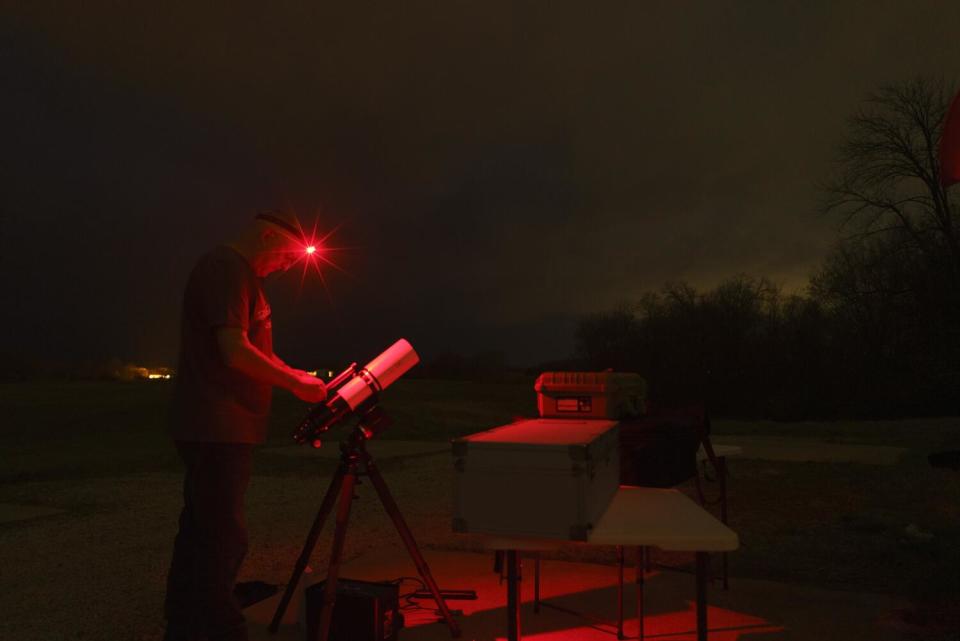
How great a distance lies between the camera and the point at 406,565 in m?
4.87

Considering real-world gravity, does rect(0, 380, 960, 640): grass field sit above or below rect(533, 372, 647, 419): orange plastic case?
below

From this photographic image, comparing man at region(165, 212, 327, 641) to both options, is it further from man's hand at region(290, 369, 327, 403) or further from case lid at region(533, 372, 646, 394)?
case lid at region(533, 372, 646, 394)

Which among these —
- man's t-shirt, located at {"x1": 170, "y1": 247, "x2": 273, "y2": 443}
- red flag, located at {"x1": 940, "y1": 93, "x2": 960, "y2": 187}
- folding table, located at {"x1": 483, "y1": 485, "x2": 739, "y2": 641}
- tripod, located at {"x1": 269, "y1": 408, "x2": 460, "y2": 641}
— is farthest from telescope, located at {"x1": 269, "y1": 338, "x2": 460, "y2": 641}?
red flag, located at {"x1": 940, "y1": 93, "x2": 960, "y2": 187}

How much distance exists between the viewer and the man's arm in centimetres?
266

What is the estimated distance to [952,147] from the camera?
142 inches

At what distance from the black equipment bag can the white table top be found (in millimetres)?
566

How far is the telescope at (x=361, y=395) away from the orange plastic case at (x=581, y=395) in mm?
732

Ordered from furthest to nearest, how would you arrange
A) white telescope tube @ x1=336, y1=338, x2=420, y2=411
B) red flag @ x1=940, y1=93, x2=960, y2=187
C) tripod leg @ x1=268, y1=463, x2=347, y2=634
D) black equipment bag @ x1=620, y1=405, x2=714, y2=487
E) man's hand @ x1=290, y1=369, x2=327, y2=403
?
red flag @ x1=940, y1=93, x2=960, y2=187 → black equipment bag @ x1=620, y1=405, x2=714, y2=487 → tripod leg @ x1=268, y1=463, x2=347, y2=634 → white telescope tube @ x1=336, y1=338, x2=420, y2=411 → man's hand @ x1=290, y1=369, x2=327, y2=403

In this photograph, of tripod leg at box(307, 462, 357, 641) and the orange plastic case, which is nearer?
tripod leg at box(307, 462, 357, 641)

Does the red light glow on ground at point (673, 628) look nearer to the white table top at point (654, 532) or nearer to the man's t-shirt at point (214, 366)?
the white table top at point (654, 532)

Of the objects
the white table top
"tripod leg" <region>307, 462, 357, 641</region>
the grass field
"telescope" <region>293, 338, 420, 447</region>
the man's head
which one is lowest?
the grass field

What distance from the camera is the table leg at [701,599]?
2.40 metres

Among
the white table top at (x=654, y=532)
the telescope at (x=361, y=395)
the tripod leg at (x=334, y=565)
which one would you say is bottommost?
the tripod leg at (x=334, y=565)

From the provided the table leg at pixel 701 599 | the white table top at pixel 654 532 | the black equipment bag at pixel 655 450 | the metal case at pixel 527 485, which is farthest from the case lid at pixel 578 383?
the table leg at pixel 701 599
